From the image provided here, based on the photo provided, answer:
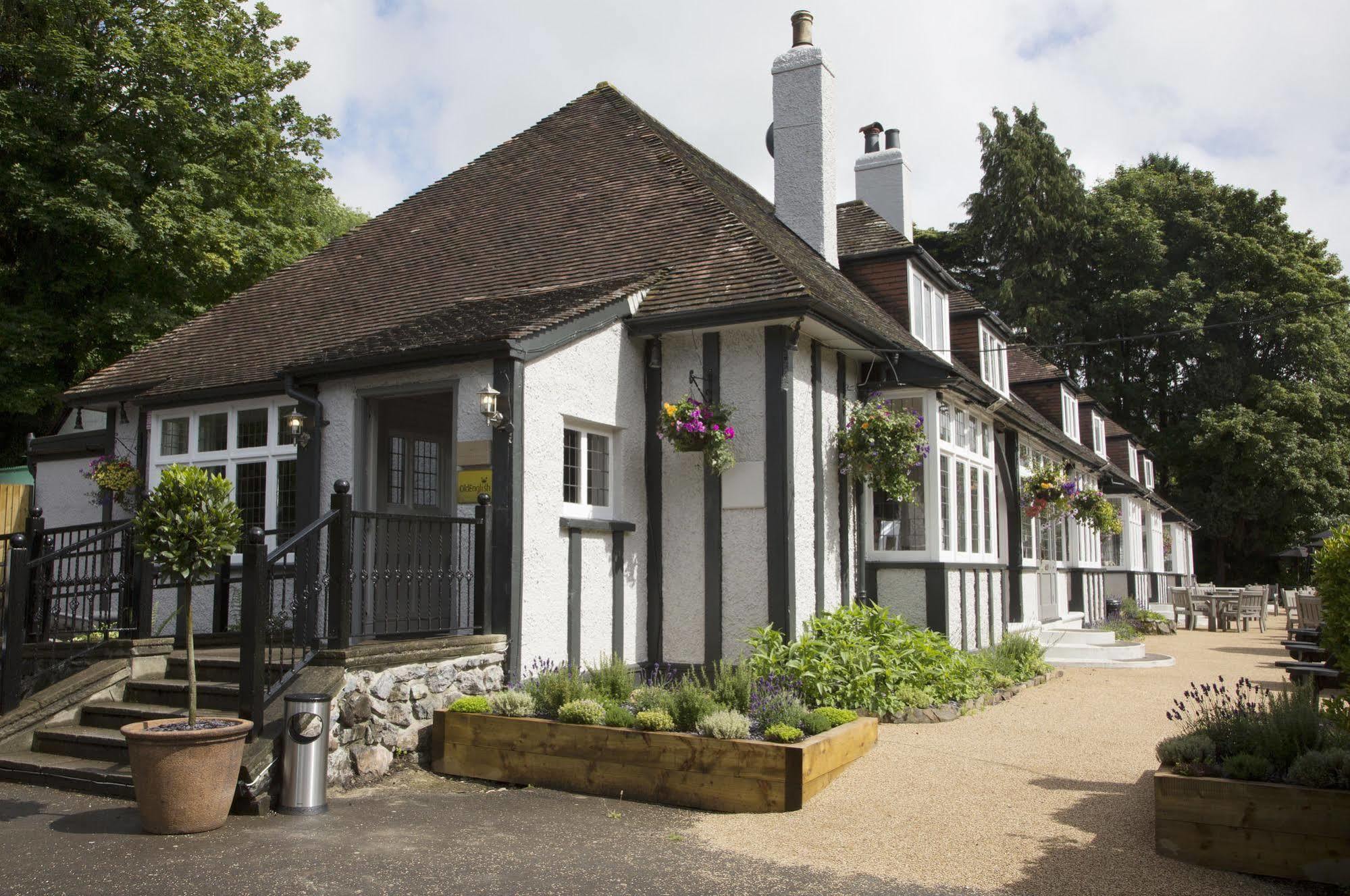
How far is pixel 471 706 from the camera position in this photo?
8.12 meters

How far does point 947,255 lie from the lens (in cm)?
4462

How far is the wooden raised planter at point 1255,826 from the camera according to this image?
16.9ft

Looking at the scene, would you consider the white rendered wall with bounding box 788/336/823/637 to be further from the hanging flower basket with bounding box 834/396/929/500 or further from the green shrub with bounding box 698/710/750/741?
the green shrub with bounding box 698/710/750/741

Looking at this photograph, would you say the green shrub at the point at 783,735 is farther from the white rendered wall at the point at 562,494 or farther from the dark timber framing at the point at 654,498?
the dark timber framing at the point at 654,498

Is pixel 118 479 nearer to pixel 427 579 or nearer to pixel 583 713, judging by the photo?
pixel 427 579

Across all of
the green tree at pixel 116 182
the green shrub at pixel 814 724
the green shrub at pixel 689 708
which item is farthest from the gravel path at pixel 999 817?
the green tree at pixel 116 182

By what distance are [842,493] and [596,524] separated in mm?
3044

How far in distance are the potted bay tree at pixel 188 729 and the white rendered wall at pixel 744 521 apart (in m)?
4.82

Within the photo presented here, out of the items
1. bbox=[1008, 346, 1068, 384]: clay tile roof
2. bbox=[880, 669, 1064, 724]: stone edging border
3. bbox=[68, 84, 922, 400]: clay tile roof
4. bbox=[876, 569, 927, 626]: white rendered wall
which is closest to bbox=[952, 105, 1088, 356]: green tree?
bbox=[1008, 346, 1068, 384]: clay tile roof

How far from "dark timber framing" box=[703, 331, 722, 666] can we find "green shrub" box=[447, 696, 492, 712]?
2.68m

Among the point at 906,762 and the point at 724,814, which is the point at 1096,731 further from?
the point at 724,814

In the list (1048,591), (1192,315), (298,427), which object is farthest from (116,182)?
(1192,315)

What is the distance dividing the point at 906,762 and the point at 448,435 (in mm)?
7189

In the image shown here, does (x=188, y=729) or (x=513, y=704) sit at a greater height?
(x=188, y=729)
